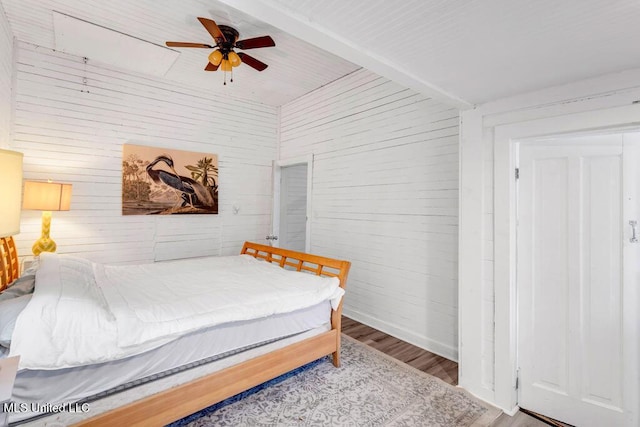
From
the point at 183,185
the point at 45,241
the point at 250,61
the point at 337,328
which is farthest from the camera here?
the point at 183,185

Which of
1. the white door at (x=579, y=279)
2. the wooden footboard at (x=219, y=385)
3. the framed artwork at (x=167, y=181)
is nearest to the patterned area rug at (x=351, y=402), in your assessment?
the wooden footboard at (x=219, y=385)

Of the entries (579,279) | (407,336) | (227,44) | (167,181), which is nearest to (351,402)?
(407,336)

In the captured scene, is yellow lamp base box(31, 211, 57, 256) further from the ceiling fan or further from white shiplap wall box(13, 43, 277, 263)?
the ceiling fan

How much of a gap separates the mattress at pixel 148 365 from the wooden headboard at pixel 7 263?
1171mm

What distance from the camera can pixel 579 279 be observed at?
1.95 meters

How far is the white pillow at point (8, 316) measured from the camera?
1.35 meters

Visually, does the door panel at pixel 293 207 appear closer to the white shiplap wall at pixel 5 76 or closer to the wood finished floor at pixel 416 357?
the wood finished floor at pixel 416 357

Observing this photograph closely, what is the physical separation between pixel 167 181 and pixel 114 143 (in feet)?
2.37

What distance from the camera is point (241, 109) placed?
15.4ft

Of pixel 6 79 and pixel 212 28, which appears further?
pixel 6 79

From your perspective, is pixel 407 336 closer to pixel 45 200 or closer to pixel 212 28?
pixel 212 28

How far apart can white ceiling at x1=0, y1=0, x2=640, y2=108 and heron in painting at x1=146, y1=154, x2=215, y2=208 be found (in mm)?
1723

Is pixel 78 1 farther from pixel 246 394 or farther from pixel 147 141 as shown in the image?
pixel 246 394

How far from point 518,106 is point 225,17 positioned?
8.04 ft
